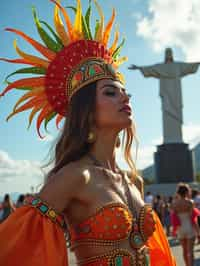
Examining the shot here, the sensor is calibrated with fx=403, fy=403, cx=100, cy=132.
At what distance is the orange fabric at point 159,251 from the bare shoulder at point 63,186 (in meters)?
0.53

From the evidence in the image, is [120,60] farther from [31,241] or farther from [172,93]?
[172,93]

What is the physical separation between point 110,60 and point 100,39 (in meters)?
0.14

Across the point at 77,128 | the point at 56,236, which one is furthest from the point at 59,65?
the point at 56,236

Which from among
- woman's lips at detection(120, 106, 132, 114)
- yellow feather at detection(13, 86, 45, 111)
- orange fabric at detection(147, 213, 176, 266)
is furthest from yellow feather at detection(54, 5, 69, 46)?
orange fabric at detection(147, 213, 176, 266)

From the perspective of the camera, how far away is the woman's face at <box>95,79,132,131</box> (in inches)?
80.3

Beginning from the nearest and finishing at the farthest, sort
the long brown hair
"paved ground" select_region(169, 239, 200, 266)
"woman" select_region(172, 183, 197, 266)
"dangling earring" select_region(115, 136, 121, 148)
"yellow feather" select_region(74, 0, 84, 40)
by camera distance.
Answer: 1. the long brown hair
2. "dangling earring" select_region(115, 136, 121, 148)
3. "yellow feather" select_region(74, 0, 84, 40)
4. "woman" select_region(172, 183, 197, 266)
5. "paved ground" select_region(169, 239, 200, 266)

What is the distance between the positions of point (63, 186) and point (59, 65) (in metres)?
0.82

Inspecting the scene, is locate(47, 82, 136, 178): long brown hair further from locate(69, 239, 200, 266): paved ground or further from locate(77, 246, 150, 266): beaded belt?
locate(69, 239, 200, 266): paved ground

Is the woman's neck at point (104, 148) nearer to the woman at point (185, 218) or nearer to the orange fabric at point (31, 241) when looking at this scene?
the orange fabric at point (31, 241)

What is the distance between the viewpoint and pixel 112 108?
6.72 feet

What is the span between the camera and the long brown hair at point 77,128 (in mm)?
2020

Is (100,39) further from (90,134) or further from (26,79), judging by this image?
(90,134)

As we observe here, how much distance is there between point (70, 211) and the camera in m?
Answer: 1.84

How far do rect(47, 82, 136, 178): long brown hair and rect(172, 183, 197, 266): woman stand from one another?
479 cm
